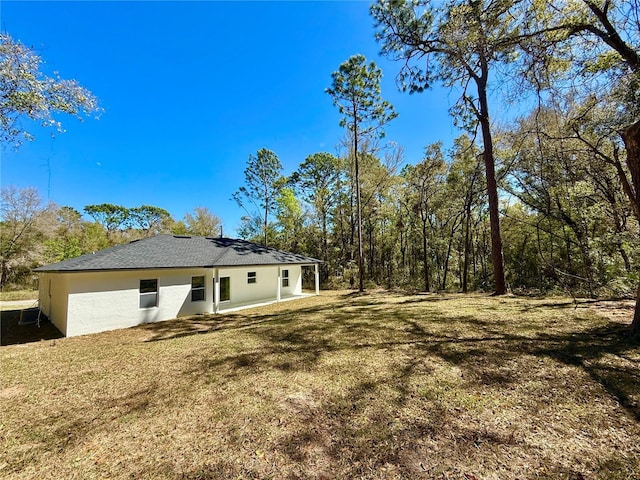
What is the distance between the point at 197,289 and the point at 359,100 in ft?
38.4

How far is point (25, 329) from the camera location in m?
8.27

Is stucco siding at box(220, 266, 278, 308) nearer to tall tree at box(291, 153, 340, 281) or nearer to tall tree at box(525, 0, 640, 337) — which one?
tall tree at box(291, 153, 340, 281)

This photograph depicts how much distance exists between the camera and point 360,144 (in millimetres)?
14297

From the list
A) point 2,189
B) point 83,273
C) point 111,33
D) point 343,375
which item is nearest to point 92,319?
point 83,273

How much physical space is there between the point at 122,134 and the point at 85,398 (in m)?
16.0

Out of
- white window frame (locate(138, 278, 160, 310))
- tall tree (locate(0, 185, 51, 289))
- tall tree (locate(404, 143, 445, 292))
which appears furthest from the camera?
tall tree (locate(0, 185, 51, 289))

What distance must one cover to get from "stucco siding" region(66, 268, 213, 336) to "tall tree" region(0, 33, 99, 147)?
4025 millimetres

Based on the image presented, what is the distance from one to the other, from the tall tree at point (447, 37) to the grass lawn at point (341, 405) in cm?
529

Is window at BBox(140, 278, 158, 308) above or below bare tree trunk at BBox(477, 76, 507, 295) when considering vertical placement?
below

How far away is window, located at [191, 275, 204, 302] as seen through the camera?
9.89 metres

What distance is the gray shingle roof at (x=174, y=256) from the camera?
781 centimetres

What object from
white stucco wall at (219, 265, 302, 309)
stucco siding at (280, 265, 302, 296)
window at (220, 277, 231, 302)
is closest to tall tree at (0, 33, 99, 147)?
white stucco wall at (219, 265, 302, 309)

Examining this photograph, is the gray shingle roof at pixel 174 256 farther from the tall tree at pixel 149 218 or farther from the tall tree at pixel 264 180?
the tall tree at pixel 149 218

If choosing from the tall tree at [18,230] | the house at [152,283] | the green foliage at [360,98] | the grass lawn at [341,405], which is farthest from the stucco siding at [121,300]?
the tall tree at [18,230]
